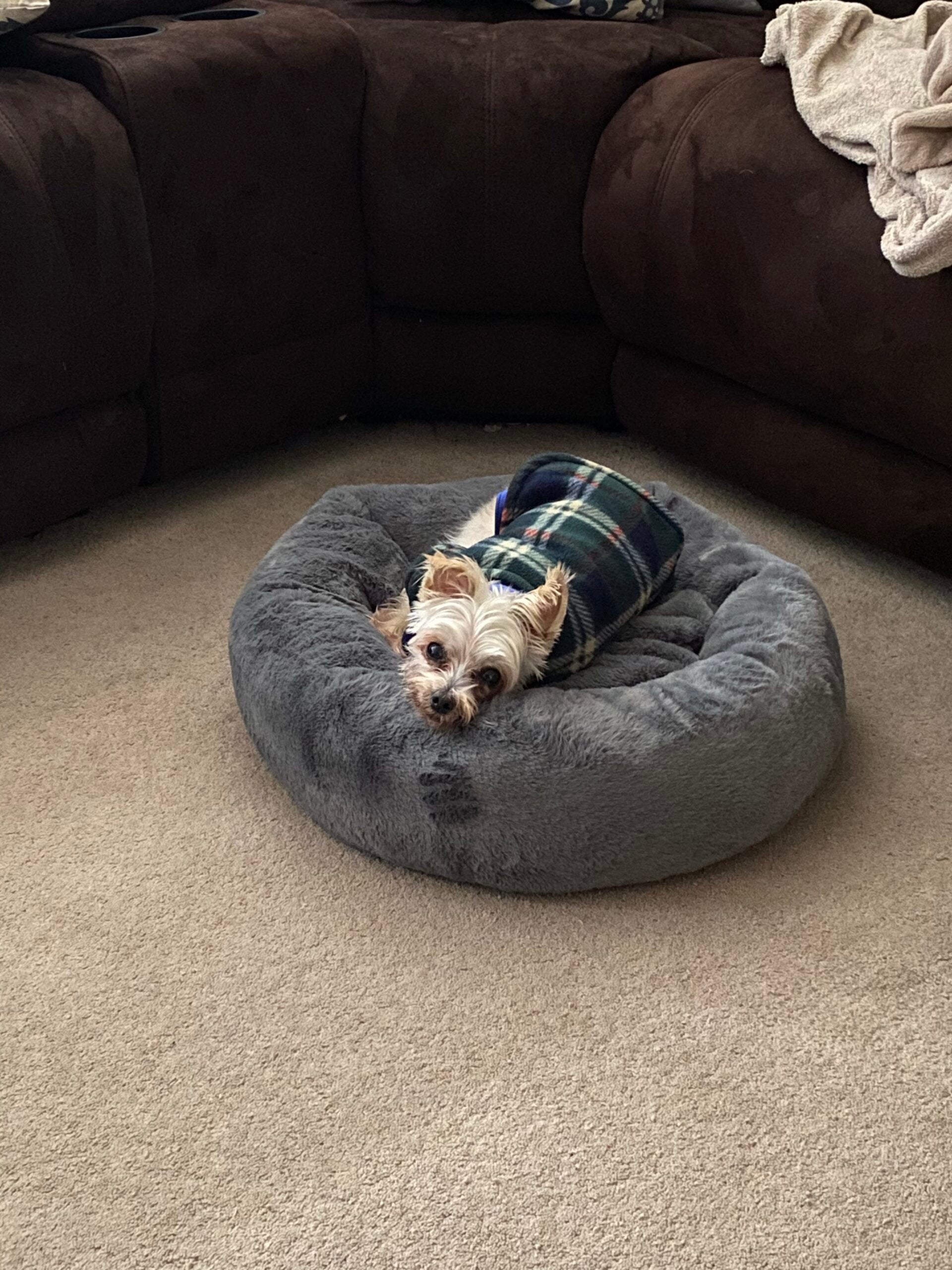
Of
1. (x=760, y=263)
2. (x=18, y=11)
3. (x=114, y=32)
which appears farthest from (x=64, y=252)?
(x=760, y=263)

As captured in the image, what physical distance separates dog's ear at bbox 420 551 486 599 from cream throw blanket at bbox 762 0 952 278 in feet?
2.62

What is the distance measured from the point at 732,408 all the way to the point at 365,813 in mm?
1143

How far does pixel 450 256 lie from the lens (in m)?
2.45

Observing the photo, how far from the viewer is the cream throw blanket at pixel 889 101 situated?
1863 mm

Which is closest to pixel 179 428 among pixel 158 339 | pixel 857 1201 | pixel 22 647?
pixel 158 339

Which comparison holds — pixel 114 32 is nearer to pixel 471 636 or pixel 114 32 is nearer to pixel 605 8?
pixel 605 8

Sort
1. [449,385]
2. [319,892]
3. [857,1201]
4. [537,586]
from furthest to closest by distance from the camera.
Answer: [449,385] → [537,586] → [319,892] → [857,1201]

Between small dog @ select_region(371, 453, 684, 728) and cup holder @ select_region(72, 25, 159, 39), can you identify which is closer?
small dog @ select_region(371, 453, 684, 728)

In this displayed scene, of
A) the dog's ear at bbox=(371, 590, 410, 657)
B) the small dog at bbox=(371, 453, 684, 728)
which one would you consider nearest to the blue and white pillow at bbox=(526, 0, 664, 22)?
the small dog at bbox=(371, 453, 684, 728)

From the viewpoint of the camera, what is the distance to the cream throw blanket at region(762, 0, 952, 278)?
6.11 feet

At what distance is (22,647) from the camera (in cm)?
198

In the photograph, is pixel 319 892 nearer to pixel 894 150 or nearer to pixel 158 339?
pixel 158 339

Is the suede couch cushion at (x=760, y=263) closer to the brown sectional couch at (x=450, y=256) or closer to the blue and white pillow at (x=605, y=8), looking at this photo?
the brown sectional couch at (x=450, y=256)

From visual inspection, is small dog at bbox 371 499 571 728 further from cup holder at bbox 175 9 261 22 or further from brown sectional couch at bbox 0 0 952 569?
cup holder at bbox 175 9 261 22
